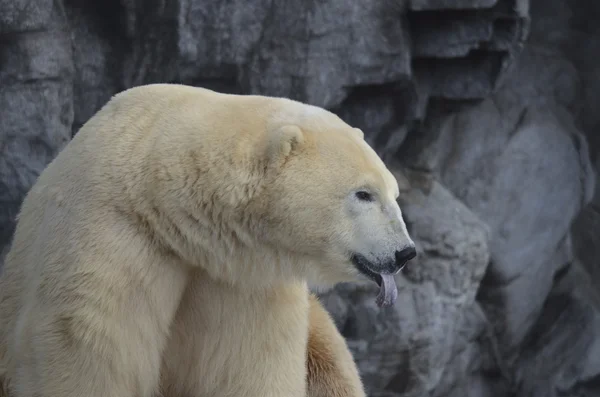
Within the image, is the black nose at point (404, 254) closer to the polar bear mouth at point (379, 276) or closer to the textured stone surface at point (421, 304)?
the polar bear mouth at point (379, 276)

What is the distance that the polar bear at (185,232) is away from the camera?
269 centimetres

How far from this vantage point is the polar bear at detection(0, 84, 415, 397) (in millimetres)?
2686

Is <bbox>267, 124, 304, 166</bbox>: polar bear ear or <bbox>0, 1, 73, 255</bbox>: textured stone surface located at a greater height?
<bbox>267, 124, 304, 166</bbox>: polar bear ear

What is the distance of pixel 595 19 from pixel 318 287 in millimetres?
4237

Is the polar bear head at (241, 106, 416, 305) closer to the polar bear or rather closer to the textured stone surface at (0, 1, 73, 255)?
the polar bear

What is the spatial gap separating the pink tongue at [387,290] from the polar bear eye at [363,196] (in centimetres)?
22

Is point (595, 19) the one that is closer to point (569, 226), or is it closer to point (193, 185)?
point (569, 226)

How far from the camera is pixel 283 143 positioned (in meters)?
2.68

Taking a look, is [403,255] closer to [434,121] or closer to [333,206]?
[333,206]

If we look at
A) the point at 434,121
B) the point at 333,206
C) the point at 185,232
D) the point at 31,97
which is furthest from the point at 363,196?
the point at 434,121

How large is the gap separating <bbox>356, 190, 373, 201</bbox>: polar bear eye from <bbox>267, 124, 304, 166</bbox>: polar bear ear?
22cm

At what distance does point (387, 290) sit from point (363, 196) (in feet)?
0.93

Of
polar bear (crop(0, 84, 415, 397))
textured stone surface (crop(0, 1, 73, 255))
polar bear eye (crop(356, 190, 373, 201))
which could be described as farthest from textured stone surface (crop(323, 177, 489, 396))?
polar bear eye (crop(356, 190, 373, 201))

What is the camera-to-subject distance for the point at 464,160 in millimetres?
6121
